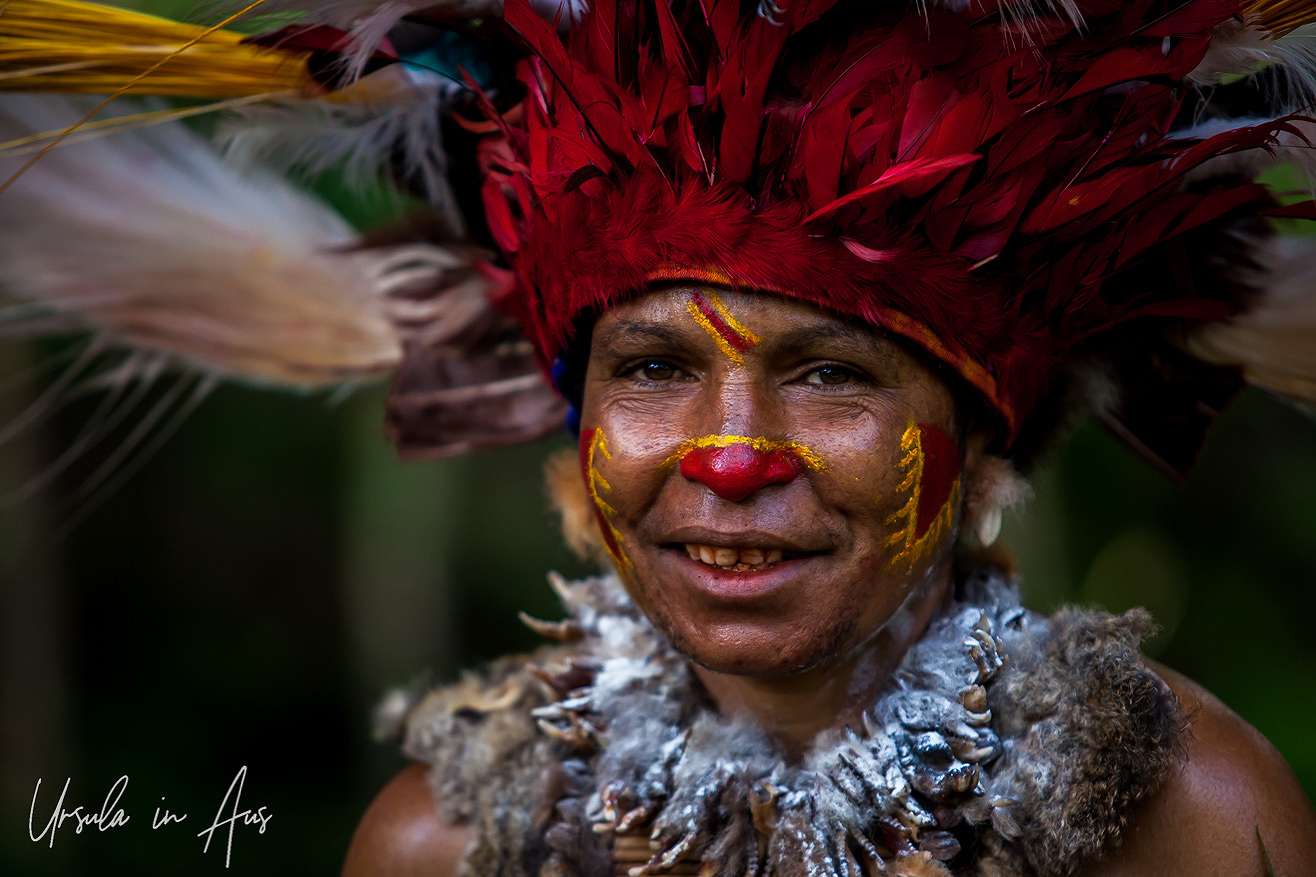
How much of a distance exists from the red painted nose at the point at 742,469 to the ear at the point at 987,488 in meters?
0.46

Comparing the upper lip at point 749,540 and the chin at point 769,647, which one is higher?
the upper lip at point 749,540

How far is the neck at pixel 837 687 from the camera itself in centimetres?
207

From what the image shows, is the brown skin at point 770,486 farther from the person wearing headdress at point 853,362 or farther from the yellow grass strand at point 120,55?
the yellow grass strand at point 120,55

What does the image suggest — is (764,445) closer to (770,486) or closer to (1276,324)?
(770,486)

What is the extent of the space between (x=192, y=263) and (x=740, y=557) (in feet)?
5.34

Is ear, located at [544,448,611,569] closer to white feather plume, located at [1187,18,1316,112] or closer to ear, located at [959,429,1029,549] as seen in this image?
ear, located at [959,429,1029,549]

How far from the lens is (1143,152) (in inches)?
72.1

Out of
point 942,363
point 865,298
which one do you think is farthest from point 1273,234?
point 865,298

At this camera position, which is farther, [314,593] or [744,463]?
[314,593]

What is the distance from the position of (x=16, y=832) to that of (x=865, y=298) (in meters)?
5.01

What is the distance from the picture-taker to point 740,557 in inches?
73.3

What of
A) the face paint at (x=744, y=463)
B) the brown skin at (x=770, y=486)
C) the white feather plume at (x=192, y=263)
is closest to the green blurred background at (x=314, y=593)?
the white feather plume at (x=192, y=263)

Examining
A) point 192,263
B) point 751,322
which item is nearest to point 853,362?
point 751,322

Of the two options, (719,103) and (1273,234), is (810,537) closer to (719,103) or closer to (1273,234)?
(719,103)
